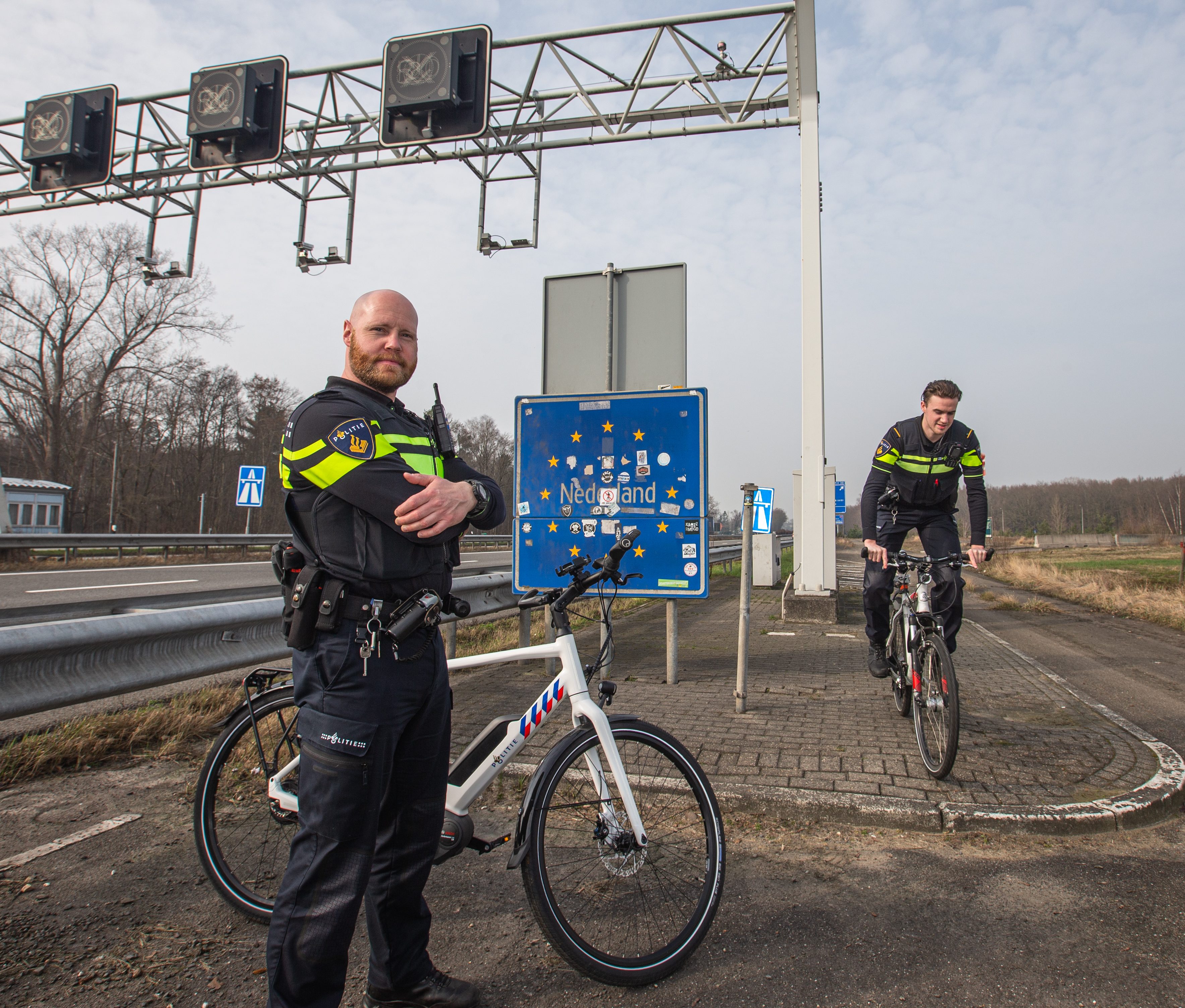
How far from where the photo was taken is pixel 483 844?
2.54 m

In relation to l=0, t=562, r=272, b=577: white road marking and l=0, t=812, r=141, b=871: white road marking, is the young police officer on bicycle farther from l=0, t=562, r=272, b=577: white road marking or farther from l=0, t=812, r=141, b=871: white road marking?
l=0, t=562, r=272, b=577: white road marking

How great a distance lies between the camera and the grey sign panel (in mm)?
7426

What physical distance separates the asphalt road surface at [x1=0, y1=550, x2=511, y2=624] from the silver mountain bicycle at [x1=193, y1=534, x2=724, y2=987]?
2.03 m

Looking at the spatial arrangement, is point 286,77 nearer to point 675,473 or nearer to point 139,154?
point 139,154

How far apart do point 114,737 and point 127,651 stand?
1.23 meters

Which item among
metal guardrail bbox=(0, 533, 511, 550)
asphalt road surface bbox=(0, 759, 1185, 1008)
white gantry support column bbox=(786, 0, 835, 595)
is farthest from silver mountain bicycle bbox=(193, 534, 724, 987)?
metal guardrail bbox=(0, 533, 511, 550)

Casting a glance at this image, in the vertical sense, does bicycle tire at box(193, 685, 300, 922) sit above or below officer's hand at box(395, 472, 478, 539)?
below

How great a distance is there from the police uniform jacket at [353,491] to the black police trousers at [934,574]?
3786mm

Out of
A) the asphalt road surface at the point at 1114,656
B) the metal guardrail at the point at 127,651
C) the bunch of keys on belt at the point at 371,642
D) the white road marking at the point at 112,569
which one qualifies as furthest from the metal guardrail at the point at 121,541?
the bunch of keys on belt at the point at 371,642

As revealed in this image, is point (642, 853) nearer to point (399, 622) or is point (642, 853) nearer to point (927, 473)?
point (399, 622)

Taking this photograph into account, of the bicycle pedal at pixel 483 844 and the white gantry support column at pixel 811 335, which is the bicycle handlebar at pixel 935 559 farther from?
the white gantry support column at pixel 811 335

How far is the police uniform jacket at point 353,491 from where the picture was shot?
1951mm

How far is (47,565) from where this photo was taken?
17.5 m

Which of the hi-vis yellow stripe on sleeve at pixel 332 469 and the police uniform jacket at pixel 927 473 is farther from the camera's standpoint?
the police uniform jacket at pixel 927 473
